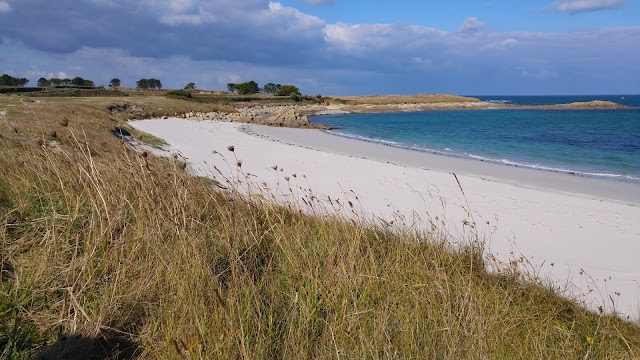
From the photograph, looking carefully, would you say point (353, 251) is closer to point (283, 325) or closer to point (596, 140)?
point (283, 325)

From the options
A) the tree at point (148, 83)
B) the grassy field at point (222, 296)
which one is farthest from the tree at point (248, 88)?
the grassy field at point (222, 296)

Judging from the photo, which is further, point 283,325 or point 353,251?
point 353,251

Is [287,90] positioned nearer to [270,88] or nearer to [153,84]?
[270,88]

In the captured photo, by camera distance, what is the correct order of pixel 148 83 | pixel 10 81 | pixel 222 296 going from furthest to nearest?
pixel 148 83 → pixel 10 81 → pixel 222 296

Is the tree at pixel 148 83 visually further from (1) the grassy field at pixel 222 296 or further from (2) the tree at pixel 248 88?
(1) the grassy field at pixel 222 296

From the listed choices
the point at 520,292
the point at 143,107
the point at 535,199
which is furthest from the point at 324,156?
the point at 143,107

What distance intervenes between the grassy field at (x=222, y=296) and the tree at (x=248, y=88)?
331 feet

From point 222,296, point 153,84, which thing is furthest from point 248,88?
point 222,296

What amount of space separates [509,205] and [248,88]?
97.6 m

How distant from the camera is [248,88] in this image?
342 ft

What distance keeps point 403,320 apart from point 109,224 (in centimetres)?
236

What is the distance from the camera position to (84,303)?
296 cm

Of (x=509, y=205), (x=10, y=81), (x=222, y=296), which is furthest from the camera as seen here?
(x=10, y=81)

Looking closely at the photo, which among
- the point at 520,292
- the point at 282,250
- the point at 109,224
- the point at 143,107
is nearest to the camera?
the point at 109,224
